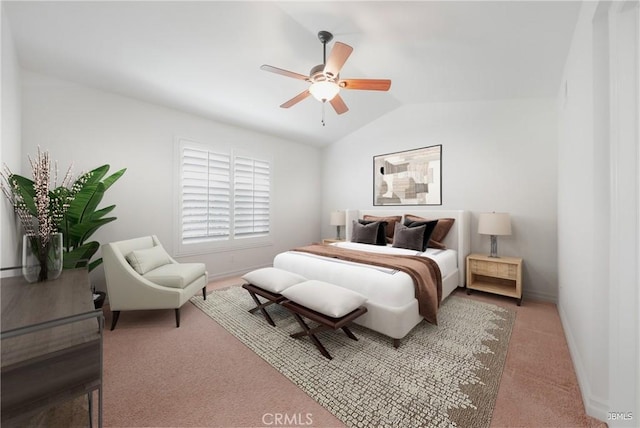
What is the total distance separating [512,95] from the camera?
331 centimetres

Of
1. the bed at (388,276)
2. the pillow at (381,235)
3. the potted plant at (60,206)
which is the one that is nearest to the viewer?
the potted plant at (60,206)

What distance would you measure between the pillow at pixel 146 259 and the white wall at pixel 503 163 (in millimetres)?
3847

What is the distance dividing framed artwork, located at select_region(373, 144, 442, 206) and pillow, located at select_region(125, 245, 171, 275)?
3641 millimetres

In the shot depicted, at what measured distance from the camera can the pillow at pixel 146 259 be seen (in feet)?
8.68

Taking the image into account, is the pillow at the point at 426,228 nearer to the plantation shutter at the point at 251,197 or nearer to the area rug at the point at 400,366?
the area rug at the point at 400,366

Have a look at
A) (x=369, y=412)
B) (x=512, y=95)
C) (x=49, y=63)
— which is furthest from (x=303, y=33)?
(x=369, y=412)

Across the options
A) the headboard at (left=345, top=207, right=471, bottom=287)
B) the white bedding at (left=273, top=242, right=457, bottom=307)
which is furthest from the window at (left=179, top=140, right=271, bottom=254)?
the headboard at (left=345, top=207, right=471, bottom=287)

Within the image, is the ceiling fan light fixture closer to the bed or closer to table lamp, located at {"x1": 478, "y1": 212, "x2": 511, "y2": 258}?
the bed

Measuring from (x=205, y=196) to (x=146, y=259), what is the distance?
1484 mm

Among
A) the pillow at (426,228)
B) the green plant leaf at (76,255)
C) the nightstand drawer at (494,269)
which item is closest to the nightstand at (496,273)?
the nightstand drawer at (494,269)

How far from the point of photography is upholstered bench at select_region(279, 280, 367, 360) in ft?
6.48

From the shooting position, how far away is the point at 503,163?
3.51 meters

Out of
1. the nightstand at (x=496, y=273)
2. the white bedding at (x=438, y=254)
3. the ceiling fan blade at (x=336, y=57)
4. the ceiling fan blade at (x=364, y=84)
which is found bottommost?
the nightstand at (x=496, y=273)

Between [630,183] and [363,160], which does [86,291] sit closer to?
[630,183]
